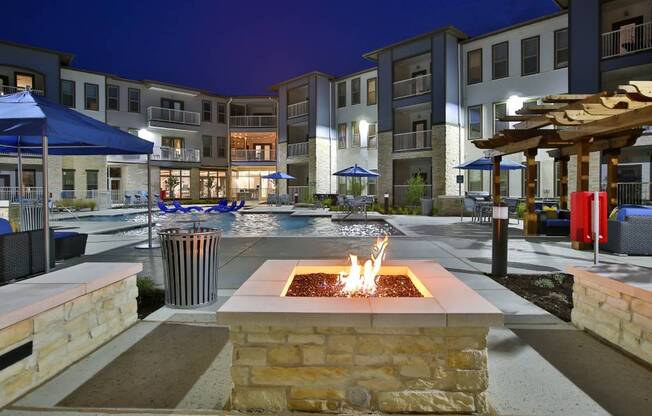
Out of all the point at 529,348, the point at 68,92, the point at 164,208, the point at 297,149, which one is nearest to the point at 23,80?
the point at 68,92

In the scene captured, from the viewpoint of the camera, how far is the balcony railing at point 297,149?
103 ft

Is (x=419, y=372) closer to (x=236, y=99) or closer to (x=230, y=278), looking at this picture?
(x=230, y=278)

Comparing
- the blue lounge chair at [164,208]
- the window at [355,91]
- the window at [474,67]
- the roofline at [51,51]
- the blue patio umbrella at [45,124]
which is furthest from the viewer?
the window at [355,91]

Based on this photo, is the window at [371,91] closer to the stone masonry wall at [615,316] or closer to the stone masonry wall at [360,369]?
the stone masonry wall at [615,316]

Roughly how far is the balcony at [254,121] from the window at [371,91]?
13.0 meters

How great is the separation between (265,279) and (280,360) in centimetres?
107

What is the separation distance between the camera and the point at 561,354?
3.56m

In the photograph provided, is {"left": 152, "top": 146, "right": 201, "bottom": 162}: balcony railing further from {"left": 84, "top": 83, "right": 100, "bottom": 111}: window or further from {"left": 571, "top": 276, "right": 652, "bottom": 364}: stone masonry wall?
{"left": 571, "top": 276, "right": 652, "bottom": 364}: stone masonry wall

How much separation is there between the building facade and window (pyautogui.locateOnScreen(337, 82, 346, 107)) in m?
0.15

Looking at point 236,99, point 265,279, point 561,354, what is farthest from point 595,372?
point 236,99

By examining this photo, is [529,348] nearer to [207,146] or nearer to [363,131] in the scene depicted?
[363,131]

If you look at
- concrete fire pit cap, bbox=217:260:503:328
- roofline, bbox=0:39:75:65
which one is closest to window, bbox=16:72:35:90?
roofline, bbox=0:39:75:65

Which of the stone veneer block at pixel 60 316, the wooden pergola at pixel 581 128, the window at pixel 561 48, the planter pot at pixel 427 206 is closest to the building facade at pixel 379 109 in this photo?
the window at pixel 561 48

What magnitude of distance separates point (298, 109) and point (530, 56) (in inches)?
640
